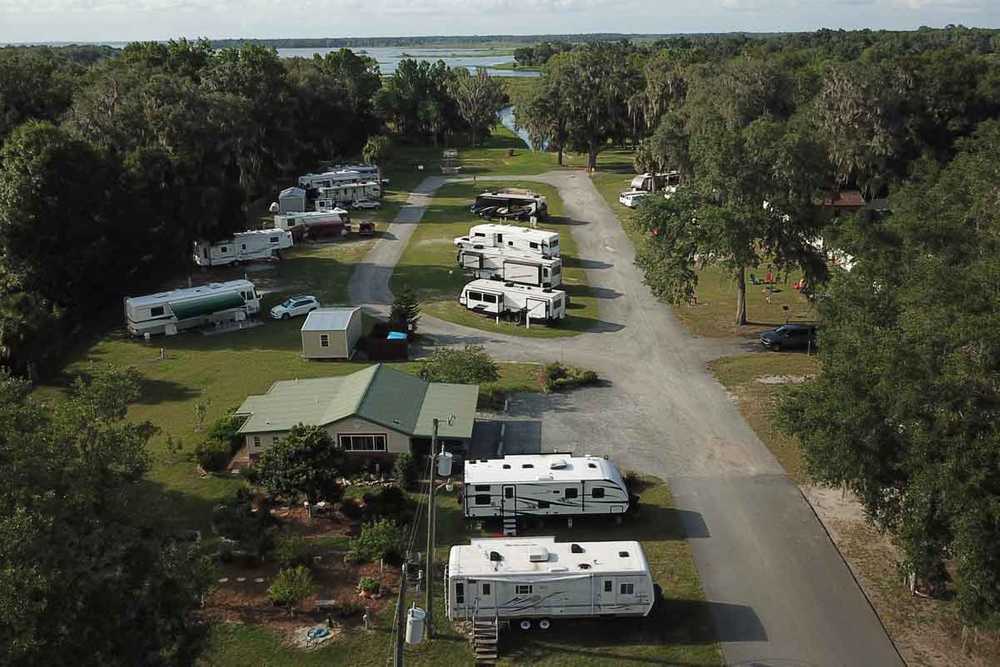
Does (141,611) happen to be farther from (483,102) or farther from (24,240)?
(483,102)

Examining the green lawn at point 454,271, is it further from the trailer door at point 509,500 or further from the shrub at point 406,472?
the trailer door at point 509,500

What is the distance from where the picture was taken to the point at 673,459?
31.0 meters

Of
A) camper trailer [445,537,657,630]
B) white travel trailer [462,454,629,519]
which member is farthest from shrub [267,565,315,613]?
white travel trailer [462,454,629,519]

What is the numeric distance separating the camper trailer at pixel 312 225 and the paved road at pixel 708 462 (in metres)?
11.1

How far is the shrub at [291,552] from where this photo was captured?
23.9m

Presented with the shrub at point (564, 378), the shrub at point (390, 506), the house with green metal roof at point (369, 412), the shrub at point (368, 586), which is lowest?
the shrub at point (368, 586)

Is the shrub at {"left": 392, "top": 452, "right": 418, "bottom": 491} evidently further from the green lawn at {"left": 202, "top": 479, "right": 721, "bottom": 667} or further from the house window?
the green lawn at {"left": 202, "top": 479, "right": 721, "bottom": 667}

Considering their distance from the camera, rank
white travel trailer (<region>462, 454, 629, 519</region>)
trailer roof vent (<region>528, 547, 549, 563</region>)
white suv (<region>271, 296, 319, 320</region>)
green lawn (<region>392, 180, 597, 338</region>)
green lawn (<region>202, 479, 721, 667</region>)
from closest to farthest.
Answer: green lawn (<region>202, 479, 721, 667</region>), trailer roof vent (<region>528, 547, 549, 563</region>), white travel trailer (<region>462, 454, 629, 519</region>), green lawn (<region>392, 180, 597, 338</region>), white suv (<region>271, 296, 319, 320</region>)

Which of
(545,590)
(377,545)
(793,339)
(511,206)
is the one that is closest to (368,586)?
(377,545)

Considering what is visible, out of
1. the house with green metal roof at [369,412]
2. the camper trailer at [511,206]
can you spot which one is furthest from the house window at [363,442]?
the camper trailer at [511,206]

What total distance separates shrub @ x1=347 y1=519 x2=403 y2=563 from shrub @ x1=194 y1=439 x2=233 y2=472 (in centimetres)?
737

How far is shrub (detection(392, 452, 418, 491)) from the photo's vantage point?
93.8ft

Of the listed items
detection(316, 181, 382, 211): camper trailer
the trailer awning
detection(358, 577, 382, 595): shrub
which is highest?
detection(316, 181, 382, 211): camper trailer

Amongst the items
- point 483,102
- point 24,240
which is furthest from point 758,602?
point 483,102
